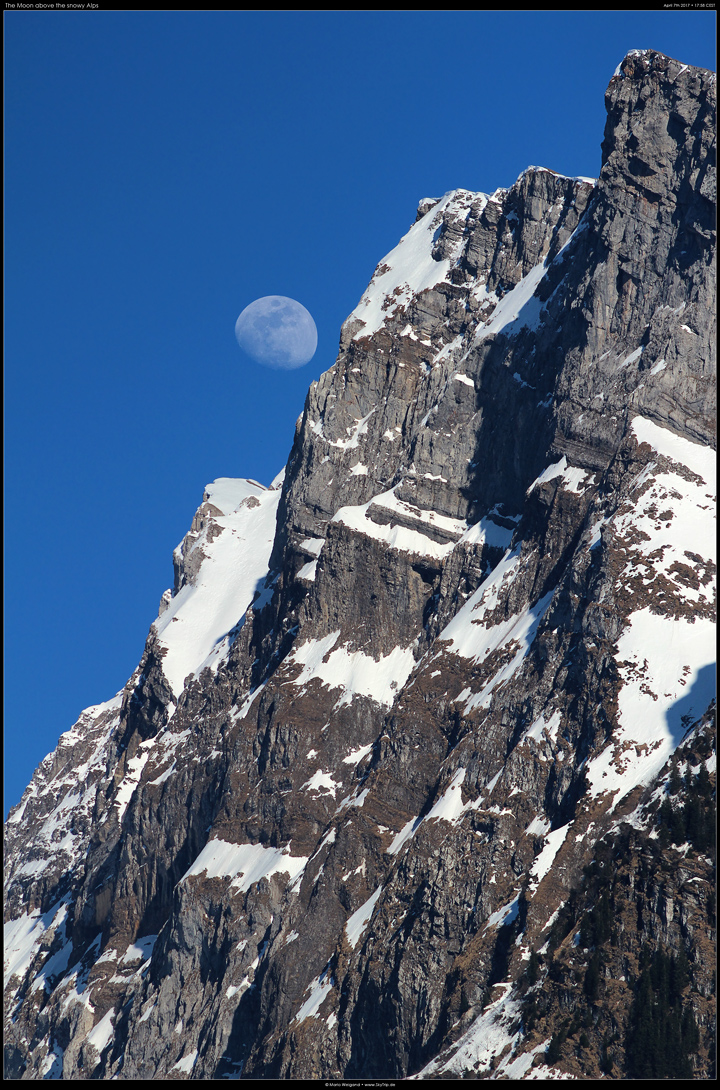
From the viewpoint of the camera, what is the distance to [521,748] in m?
145

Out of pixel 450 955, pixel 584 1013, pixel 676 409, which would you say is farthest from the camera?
pixel 676 409

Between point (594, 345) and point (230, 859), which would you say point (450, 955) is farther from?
point (594, 345)

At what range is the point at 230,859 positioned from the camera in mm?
183125

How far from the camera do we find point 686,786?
12662 centimetres

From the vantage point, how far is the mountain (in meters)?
123

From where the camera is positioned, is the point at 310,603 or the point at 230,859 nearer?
the point at 230,859

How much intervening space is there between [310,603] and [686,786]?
80476mm

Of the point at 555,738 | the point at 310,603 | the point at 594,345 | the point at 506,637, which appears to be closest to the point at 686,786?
the point at 555,738

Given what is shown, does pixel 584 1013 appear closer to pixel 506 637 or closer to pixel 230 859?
A: pixel 506 637

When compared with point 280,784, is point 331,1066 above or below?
below

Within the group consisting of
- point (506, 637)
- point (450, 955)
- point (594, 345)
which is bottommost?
point (450, 955)

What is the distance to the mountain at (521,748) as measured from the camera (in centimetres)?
12262

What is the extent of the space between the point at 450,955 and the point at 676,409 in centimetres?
6385

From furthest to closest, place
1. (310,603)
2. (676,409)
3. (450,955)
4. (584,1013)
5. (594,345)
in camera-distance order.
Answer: (310,603) → (594,345) → (676,409) → (450,955) → (584,1013)
